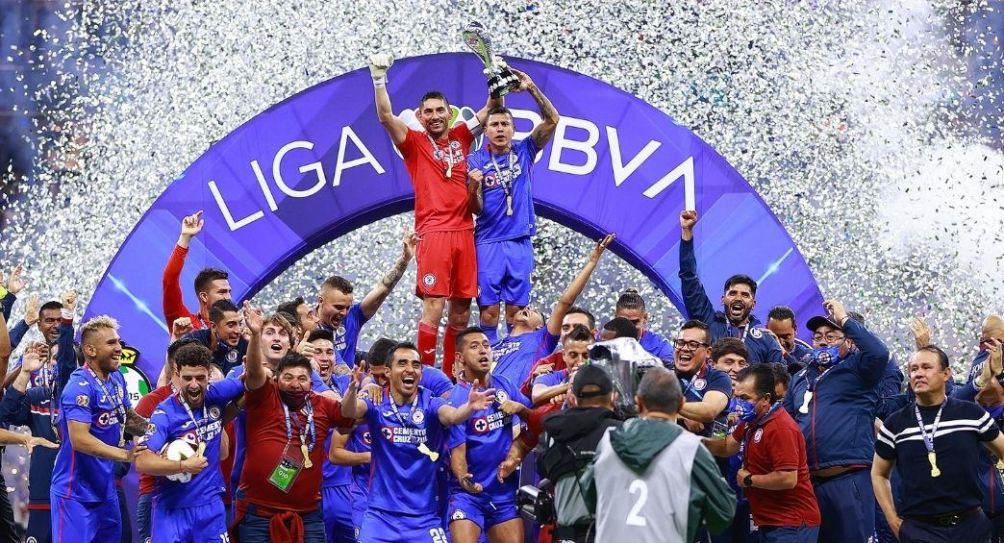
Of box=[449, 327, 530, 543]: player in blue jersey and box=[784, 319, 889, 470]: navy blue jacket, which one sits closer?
box=[449, 327, 530, 543]: player in blue jersey

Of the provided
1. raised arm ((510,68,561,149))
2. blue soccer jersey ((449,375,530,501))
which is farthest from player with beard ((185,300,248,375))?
raised arm ((510,68,561,149))

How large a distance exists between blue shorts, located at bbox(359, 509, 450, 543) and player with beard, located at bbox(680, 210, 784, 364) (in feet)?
8.02

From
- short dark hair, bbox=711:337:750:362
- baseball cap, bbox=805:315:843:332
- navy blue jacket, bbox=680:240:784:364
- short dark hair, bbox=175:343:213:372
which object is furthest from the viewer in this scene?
baseball cap, bbox=805:315:843:332

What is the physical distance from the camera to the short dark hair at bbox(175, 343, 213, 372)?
28.4 ft

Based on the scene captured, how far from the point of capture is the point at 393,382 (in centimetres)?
895

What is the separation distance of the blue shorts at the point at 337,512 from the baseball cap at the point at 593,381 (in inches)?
137

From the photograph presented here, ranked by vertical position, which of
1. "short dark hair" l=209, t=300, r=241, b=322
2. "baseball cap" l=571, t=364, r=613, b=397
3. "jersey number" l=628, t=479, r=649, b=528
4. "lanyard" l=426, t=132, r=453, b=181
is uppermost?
"lanyard" l=426, t=132, r=453, b=181

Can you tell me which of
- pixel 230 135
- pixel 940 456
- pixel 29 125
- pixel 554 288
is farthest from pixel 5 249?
pixel 940 456

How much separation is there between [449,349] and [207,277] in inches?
68.3

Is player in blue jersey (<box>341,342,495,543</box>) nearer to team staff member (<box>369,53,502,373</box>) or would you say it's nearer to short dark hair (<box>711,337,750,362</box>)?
short dark hair (<box>711,337,750,362</box>)

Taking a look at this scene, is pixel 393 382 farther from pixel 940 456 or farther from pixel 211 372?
pixel 940 456

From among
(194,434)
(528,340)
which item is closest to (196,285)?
(194,434)

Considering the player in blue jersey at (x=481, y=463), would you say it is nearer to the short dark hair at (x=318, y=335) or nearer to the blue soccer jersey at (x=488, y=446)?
the blue soccer jersey at (x=488, y=446)

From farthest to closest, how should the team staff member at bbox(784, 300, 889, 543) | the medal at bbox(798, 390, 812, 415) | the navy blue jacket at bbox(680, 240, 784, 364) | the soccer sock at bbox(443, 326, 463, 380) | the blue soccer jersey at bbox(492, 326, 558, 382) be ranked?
1. the soccer sock at bbox(443, 326, 463, 380)
2. the navy blue jacket at bbox(680, 240, 784, 364)
3. the blue soccer jersey at bbox(492, 326, 558, 382)
4. the medal at bbox(798, 390, 812, 415)
5. the team staff member at bbox(784, 300, 889, 543)
